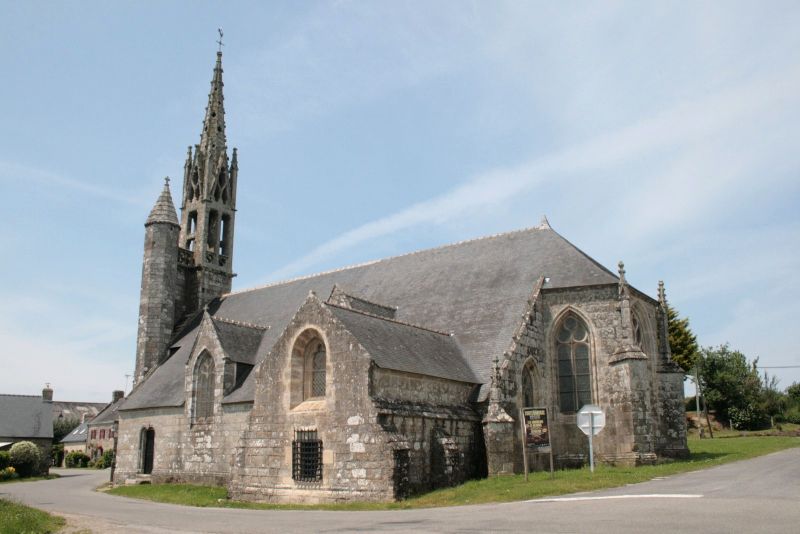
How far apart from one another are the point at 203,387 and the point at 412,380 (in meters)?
10.8

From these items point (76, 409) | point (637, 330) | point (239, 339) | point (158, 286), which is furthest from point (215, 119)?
point (76, 409)

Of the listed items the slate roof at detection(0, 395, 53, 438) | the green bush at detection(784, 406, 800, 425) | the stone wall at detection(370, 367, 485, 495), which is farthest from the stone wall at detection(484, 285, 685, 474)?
the slate roof at detection(0, 395, 53, 438)

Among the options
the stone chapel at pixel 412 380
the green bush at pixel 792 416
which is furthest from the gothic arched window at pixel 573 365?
the green bush at pixel 792 416

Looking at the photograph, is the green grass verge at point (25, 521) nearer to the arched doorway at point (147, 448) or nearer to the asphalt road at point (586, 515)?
the asphalt road at point (586, 515)

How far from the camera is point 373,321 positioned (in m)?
20.4

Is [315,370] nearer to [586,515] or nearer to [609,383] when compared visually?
[609,383]

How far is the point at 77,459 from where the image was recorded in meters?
53.5

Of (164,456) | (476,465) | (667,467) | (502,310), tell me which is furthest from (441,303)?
(164,456)

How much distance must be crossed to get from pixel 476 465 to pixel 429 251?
11.3m

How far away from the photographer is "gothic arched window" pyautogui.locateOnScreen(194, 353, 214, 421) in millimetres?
25844

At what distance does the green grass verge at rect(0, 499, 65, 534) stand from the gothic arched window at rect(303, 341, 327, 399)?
7.20m

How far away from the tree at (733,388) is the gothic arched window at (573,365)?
2794cm

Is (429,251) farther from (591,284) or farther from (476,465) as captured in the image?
(476,465)

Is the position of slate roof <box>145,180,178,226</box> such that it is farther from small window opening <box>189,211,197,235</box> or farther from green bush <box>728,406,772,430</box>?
green bush <box>728,406,772,430</box>
